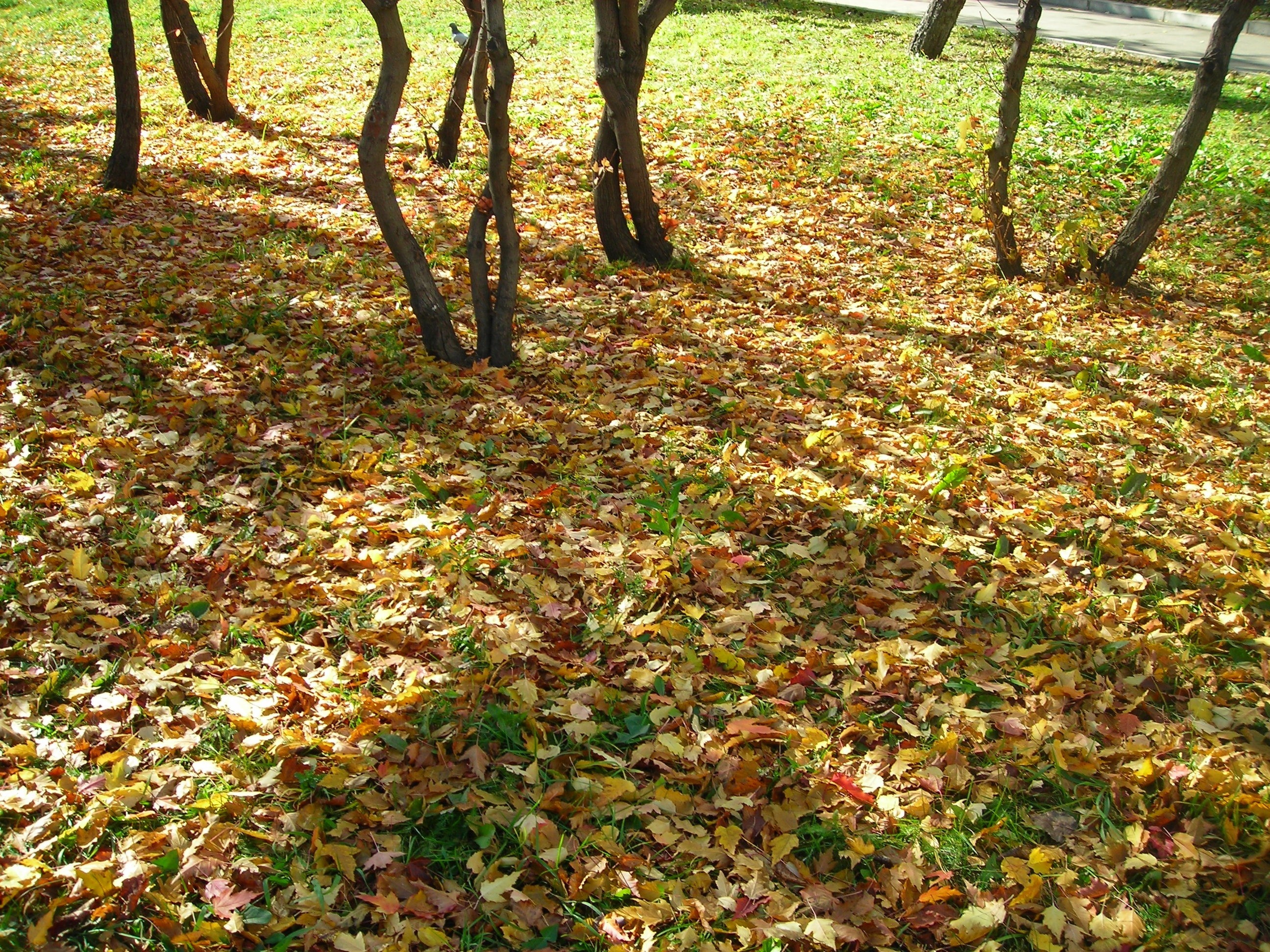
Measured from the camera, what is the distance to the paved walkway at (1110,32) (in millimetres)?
12828

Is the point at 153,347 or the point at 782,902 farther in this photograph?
the point at 153,347

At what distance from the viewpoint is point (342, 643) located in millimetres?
3229

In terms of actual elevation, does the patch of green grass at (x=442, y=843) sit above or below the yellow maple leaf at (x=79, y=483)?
below

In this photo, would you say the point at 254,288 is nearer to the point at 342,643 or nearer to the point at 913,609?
the point at 342,643

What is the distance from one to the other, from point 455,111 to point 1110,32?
1243cm

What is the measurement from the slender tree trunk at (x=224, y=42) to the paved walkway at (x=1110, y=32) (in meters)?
8.92

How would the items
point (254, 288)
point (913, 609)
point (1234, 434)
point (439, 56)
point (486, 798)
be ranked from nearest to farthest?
point (486, 798), point (913, 609), point (1234, 434), point (254, 288), point (439, 56)

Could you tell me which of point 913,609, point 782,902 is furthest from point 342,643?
point 913,609

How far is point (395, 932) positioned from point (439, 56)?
11.7 m

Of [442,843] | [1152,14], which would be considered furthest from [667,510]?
[1152,14]

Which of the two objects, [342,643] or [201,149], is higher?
[201,149]

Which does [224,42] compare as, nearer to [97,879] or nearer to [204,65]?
[204,65]

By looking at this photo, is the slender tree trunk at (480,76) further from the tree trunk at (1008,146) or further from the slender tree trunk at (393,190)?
the tree trunk at (1008,146)

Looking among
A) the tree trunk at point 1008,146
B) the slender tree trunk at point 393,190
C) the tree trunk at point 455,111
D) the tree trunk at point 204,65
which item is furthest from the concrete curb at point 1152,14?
the slender tree trunk at point 393,190
